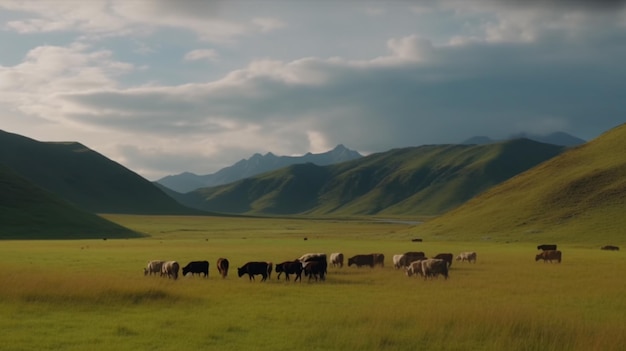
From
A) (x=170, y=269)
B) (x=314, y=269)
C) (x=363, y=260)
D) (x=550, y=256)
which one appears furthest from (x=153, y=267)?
(x=550, y=256)

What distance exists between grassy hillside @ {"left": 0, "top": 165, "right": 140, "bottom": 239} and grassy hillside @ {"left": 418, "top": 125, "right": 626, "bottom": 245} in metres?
72.8

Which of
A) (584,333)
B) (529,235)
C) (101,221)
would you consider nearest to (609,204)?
(529,235)

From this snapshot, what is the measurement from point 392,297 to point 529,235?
72.4m

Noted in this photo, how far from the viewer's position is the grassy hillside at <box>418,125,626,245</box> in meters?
90.2

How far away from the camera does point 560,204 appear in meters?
103

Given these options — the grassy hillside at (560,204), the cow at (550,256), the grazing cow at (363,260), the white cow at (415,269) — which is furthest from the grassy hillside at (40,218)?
the cow at (550,256)

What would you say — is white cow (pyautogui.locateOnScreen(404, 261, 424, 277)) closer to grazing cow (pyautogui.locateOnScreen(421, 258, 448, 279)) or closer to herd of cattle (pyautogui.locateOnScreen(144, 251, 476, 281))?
herd of cattle (pyautogui.locateOnScreen(144, 251, 476, 281))

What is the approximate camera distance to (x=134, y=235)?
12712cm

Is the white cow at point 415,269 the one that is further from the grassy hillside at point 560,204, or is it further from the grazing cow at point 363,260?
the grassy hillside at point 560,204

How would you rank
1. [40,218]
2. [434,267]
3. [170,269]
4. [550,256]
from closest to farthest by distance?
[434,267], [170,269], [550,256], [40,218]

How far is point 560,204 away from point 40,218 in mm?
108090

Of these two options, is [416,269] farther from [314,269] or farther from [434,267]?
[314,269]

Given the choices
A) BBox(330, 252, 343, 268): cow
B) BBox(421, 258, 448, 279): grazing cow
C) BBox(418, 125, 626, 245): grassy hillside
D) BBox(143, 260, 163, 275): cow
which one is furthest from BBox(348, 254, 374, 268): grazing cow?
BBox(418, 125, 626, 245): grassy hillside

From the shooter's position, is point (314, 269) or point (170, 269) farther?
point (170, 269)
